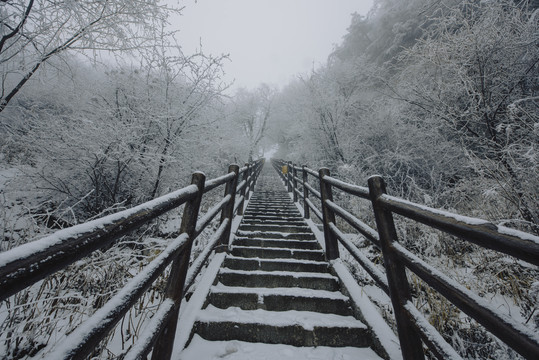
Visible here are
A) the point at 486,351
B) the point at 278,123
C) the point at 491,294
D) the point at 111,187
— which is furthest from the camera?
the point at 278,123

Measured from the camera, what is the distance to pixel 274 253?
11.0 feet

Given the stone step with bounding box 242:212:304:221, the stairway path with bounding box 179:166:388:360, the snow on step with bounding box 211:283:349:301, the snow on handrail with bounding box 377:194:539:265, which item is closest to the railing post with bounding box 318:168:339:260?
the stairway path with bounding box 179:166:388:360

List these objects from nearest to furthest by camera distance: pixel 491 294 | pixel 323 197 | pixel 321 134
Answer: pixel 491 294 < pixel 323 197 < pixel 321 134

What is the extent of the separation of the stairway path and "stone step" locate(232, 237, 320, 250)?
1.19 feet

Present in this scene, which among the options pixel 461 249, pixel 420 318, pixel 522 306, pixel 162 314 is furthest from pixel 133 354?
pixel 461 249

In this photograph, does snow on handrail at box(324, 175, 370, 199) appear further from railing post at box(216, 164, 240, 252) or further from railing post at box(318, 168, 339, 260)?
railing post at box(216, 164, 240, 252)

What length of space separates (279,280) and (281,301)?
1.16ft

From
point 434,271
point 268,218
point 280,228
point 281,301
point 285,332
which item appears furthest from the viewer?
→ point 268,218

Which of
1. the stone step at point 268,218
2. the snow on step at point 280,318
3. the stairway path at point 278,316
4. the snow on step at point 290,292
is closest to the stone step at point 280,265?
the stairway path at point 278,316

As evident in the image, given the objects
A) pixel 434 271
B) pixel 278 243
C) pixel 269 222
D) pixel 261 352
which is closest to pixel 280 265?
pixel 278 243

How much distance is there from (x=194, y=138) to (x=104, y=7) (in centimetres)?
335

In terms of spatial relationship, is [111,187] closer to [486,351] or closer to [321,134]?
[486,351]

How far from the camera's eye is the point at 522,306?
2.31m

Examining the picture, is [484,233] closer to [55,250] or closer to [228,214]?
[55,250]
